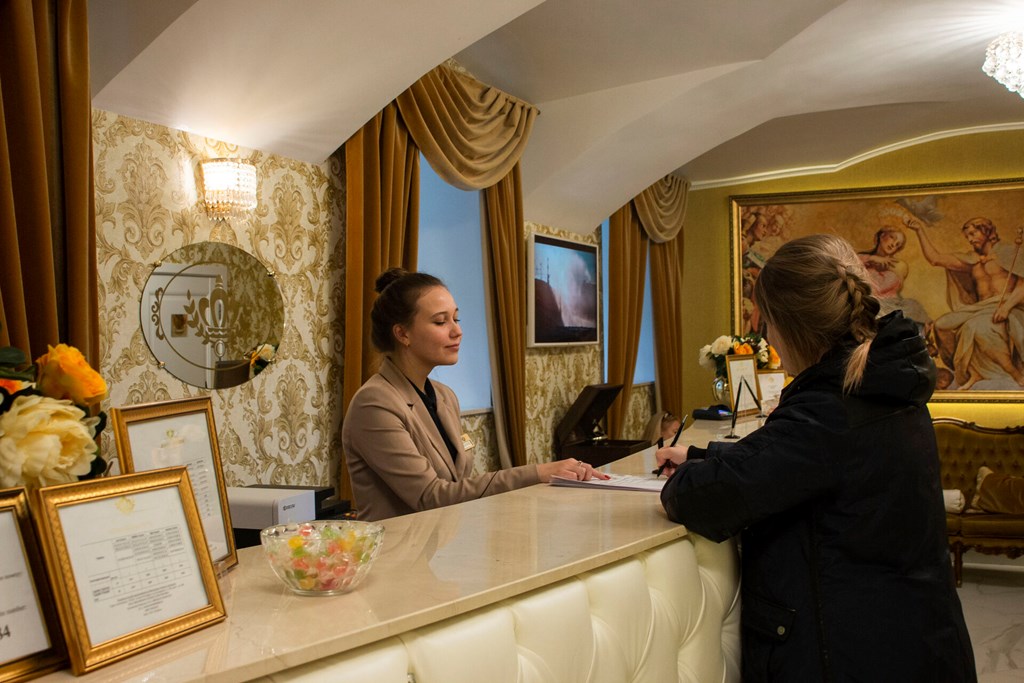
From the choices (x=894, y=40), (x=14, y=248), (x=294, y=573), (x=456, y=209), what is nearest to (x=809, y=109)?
(x=894, y=40)

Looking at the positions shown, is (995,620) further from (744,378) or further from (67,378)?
(67,378)

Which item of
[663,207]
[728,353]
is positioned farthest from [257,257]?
[663,207]

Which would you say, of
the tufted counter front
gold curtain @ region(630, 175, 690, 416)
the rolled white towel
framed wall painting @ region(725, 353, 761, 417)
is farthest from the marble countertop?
gold curtain @ region(630, 175, 690, 416)

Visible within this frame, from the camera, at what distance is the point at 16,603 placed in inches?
40.4

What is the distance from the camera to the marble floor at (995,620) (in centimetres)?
423

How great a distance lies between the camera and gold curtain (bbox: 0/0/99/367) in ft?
8.97

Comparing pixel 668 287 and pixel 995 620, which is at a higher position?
pixel 668 287

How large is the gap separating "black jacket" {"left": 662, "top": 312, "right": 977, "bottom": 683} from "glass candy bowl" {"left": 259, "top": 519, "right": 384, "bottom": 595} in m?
0.73

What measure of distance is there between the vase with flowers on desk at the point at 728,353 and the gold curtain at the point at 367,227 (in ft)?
6.91

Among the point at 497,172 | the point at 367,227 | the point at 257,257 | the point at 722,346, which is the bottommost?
the point at 722,346

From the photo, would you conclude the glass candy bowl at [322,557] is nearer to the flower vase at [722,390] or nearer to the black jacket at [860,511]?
the black jacket at [860,511]

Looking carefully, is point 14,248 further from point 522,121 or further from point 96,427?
point 522,121

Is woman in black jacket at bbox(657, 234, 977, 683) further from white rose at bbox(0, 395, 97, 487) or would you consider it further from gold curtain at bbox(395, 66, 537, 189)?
gold curtain at bbox(395, 66, 537, 189)

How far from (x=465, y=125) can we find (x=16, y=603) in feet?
14.6
